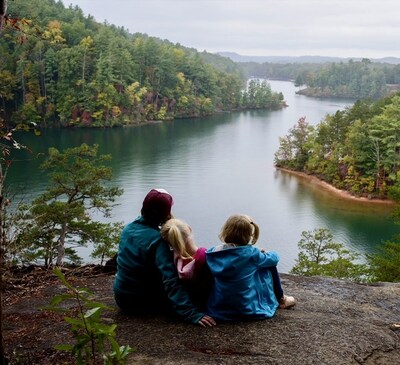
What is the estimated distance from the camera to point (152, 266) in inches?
113

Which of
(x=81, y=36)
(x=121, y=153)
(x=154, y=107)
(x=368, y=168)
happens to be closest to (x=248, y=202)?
(x=368, y=168)

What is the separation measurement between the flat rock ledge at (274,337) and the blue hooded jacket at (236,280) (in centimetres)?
8

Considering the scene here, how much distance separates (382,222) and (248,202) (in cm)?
694

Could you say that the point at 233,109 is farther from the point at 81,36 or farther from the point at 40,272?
the point at 40,272

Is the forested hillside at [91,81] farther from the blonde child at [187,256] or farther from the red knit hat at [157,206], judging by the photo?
the blonde child at [187,256]

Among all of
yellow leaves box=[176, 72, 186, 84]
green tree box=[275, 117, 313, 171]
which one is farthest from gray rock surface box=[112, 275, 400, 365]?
yellow leaves box=[176, 72, 186, 84]

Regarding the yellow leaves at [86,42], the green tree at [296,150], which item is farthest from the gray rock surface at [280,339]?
the yellow leaves at [86,42]

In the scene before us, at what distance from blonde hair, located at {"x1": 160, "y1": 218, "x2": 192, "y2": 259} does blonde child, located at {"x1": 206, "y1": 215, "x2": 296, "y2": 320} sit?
0.17m

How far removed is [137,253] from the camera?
9.38 ft

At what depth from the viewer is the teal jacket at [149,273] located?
2.80 metres

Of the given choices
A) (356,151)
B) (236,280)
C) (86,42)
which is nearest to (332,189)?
(356,151)

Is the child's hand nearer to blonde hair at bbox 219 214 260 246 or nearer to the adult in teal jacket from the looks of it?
the adult in teal jacket

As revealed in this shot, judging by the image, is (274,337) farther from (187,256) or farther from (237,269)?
(187,256)

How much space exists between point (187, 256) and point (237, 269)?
1.01ft
